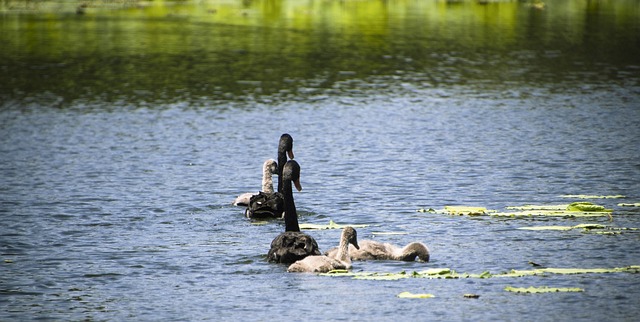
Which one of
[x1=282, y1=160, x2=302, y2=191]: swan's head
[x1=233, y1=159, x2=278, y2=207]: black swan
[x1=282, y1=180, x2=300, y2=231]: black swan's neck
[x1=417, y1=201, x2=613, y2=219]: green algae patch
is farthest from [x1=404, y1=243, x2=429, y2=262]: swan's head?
[x1=233, y1=159, x2=278, y2=207]: black swan

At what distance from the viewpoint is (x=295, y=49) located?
5303 centimetres

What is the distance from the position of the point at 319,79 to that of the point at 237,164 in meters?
16.9

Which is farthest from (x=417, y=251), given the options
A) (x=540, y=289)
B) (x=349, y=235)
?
(x=540, y=289)

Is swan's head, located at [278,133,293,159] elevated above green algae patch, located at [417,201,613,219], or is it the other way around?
swan's head, located at [278,133,293,159]

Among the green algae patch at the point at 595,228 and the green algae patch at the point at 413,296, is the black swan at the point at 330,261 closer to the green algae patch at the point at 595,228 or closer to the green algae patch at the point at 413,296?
the green algae patch at the point at 413,296

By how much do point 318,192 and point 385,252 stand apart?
20.7 feet

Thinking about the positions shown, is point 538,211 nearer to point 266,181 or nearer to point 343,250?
point 266,181

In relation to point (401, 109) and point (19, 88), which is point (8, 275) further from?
point (19, 88)

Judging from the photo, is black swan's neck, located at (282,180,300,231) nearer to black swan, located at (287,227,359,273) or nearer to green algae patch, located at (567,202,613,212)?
black swan, located at (287,227,359,273)

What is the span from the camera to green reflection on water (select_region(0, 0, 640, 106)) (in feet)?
140

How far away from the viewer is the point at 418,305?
1514 cm

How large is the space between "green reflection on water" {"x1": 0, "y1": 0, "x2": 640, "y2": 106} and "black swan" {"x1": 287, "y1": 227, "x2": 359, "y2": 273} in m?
22.6

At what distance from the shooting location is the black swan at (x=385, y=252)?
1711cm

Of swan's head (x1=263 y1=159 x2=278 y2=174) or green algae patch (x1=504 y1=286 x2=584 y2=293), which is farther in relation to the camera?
swan's head (x1=263 y1=159 x2=278 y2=174)
